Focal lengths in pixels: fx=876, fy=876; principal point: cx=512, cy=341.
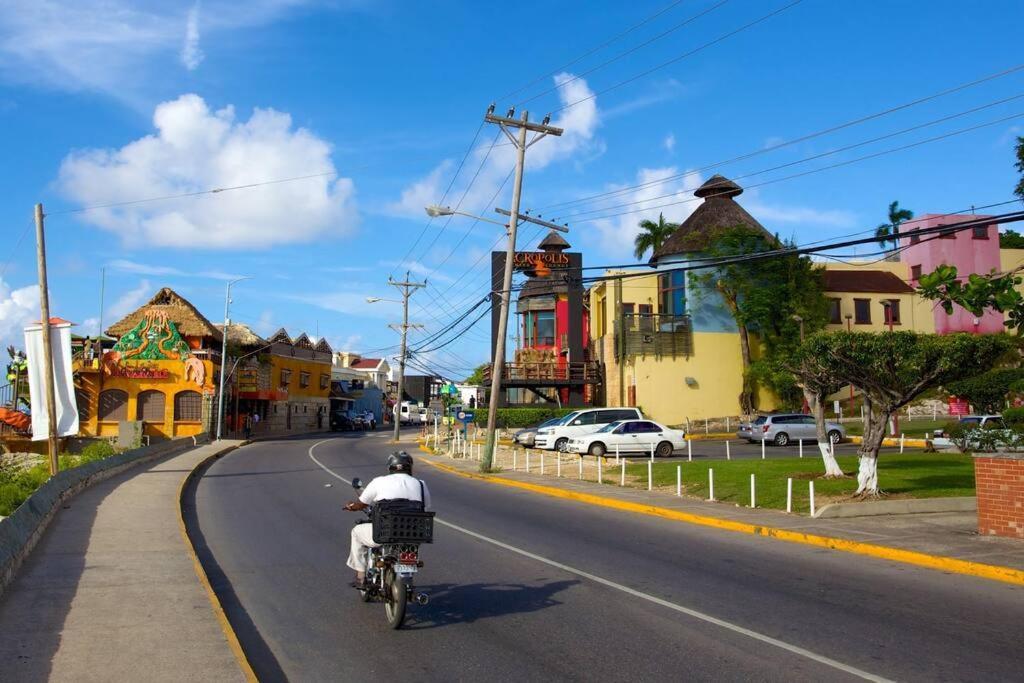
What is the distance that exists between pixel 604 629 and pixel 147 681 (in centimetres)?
390

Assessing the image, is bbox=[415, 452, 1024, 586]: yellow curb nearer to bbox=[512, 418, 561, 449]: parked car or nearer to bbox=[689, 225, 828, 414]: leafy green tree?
bbox=[512, 418, 561, 449]: parked car

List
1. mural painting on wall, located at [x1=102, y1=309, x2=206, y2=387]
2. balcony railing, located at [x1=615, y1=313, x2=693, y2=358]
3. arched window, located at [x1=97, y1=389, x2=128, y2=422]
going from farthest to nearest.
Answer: mural painting on wall, located at [x1=102, y1=309, x2=206, y2=387] → arched window, located at [x1=97, y1=389, x2=128, y2=422] → balcony railing, located at [x1=615, y1=313, x2=693, y2=358]

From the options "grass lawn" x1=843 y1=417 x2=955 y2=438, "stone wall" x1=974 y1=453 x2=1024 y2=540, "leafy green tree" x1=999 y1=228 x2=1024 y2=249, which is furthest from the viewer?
"leafy green tree" x1=999 y1=228 x2=1024 y2=249

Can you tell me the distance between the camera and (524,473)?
28609mm

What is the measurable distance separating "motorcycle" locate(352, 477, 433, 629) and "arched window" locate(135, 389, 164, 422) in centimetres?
5259

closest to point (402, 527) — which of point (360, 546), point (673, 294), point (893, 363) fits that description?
point (360, 546)

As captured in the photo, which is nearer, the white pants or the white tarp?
the white pants

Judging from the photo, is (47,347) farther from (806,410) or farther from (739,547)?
(806,410)

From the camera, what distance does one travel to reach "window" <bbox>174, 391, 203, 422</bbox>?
56.3 metres

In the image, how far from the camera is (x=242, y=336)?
2598 inches

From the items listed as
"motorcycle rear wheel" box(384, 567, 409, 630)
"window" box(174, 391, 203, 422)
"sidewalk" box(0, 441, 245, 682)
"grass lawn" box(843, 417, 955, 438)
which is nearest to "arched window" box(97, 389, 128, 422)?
"window" box(174, 391, 203, 422)

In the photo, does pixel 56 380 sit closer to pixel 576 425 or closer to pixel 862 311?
pixel 576 425

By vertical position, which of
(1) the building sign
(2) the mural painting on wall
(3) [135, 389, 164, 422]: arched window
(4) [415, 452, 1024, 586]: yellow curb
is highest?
(1) the building sign

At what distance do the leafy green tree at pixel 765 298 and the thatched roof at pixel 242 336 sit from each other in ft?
111
